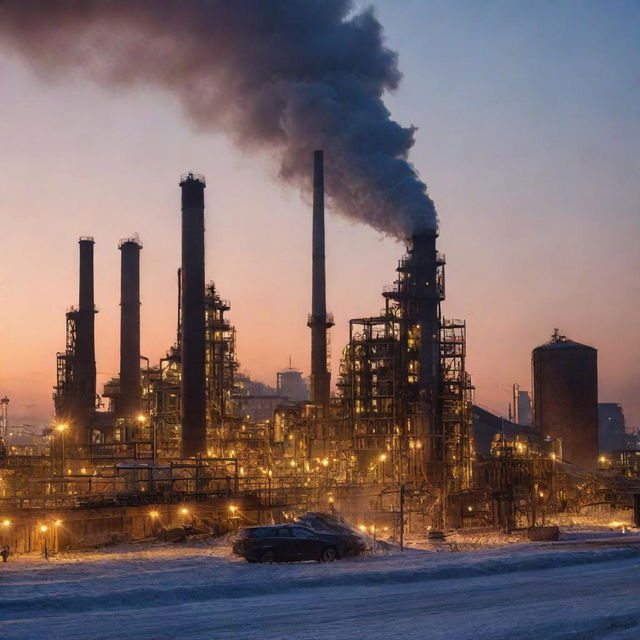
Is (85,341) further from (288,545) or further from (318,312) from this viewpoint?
(288,545)

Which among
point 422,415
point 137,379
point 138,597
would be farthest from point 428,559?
point 137,379

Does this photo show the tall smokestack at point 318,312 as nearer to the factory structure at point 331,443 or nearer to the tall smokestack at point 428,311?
the factory structure at point 331,443

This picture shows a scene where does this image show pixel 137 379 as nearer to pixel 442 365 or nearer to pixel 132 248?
pixel 132 248

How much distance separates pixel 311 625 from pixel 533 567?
→ 387 inches

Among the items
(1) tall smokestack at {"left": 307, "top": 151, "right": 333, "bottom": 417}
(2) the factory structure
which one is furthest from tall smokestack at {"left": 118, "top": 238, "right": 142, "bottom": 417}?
(1) tall smokestack at {"left": 307, "top": 151, "right": 333, "bottom": 417}

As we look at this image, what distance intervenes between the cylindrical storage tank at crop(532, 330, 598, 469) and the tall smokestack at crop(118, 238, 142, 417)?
33264mm

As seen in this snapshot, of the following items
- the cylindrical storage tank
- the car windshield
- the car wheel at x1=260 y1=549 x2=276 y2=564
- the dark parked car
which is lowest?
the car wheel at x1=260 y1=549 x2=276 y2=564

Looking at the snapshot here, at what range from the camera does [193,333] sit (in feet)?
187

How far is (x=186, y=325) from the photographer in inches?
2244

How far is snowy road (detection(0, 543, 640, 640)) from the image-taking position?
16859 mm

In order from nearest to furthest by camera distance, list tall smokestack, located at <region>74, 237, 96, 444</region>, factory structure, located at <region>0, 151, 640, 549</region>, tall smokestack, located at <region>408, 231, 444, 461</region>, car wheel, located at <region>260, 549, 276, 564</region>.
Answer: car wheel, located at <region>260, 549, 276, 564</region>
factory structure, located at <region>0, 151, 640, 549</region>
tall smokestack, located at <region>408, 231, 444, 461</region>
tall smokestack, located at <region>74, 237, 96, 444</region>

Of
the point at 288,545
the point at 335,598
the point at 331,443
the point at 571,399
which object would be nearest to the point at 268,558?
the point at 288,545

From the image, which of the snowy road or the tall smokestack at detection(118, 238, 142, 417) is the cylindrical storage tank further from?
the snowy road

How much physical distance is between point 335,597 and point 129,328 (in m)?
59.6
